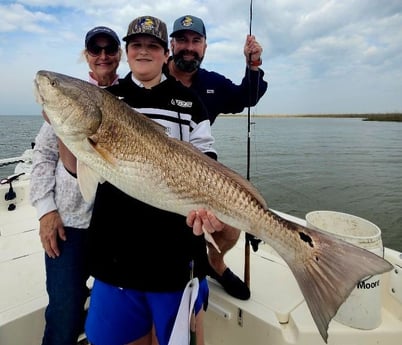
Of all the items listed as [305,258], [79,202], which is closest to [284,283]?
[305,258]

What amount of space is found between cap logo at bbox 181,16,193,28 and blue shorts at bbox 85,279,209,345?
329 centimetres

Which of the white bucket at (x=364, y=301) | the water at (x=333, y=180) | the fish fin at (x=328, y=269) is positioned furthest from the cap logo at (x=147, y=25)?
the water at (x=333, y=180)

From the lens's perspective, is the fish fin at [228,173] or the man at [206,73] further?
the man at [206,73]

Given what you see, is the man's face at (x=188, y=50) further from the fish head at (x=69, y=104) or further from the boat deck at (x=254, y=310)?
the boat deck at (x=254, y=310)

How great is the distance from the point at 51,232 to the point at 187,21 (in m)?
3.12

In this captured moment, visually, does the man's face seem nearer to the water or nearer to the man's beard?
the man's beard

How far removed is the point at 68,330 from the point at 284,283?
2.04 meters

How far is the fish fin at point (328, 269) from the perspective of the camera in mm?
1807

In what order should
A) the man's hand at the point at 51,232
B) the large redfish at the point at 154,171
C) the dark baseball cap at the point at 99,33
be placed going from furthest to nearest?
1. the dark baseball cap at the point at 99,33
2. the man's hand at the point at 51,232
3. the large redfish at the point at 154,171

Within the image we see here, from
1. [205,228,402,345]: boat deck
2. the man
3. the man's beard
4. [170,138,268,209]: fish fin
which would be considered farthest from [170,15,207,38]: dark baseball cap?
[205,228,402,345]: boat deck

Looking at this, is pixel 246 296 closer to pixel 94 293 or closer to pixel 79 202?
pixel 94 293

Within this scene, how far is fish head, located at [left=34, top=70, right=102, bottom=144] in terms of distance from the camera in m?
2.05

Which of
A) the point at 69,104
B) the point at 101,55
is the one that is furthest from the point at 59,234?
the point at 101,55

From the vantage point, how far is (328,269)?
6.29ft
